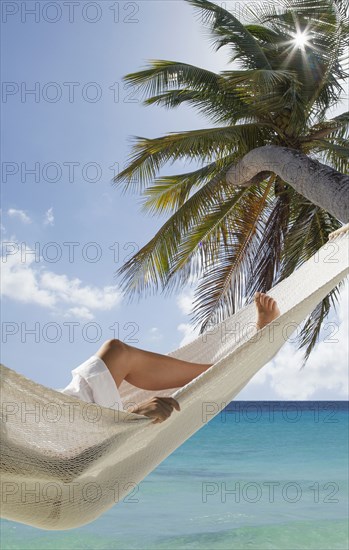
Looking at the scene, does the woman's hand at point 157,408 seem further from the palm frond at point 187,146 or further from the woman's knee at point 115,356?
the palm frond at point 187,146

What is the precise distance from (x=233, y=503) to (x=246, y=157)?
21.3ft

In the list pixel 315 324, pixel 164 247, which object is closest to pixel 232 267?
pixel 164 247

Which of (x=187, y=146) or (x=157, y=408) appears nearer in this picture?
(x=157, y=408)

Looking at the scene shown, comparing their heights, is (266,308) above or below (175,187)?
below

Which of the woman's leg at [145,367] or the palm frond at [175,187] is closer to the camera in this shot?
the woman's leg at [145,367]

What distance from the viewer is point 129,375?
2010 millimetres

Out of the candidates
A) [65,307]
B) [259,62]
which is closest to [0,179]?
[259,62]

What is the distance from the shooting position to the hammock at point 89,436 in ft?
5.02

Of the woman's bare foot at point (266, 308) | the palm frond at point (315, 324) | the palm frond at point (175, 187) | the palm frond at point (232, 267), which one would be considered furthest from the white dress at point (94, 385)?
the palm frond at point (315, 324)

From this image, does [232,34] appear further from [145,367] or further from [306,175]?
[145,367]

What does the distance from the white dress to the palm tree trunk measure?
159cm

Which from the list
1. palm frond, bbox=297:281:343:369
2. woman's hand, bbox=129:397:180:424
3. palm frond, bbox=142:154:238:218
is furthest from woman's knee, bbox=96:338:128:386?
palm frond, bbox=297:281:343:369

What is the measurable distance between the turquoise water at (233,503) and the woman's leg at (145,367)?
544 centimetres

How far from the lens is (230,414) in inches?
983
